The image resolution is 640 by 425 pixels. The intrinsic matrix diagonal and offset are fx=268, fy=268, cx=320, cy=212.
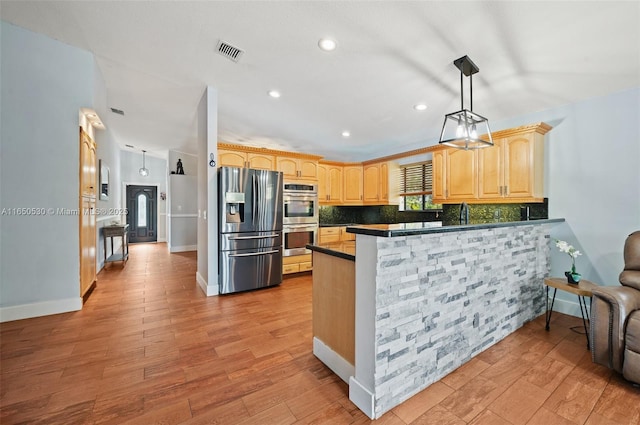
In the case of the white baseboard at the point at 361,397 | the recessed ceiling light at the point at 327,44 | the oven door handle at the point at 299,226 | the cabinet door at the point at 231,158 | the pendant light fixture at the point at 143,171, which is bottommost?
the white baseboard at the point at 361,397

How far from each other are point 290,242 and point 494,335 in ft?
10.5

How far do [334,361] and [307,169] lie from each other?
3.77 m

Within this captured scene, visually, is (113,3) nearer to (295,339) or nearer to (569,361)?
(295,339)

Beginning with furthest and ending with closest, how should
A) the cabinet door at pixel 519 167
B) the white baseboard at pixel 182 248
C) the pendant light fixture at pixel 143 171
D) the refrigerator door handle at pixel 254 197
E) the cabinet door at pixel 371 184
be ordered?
1. the pendant light fixture at pixel 143 171
2. the white baseboard at pixel 182 248
3. the cabinet door at pixel 371 184
4. the refrigerator door handle at pixel 254 197
5. the cabinet door at pixel 519 167

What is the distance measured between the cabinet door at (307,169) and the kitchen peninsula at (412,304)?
3.16 m

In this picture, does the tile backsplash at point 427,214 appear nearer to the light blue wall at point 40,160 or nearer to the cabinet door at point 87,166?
the cabinet door at point 87,166

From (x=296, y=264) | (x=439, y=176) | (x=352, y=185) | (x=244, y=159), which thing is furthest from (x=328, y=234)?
(x=439, y=176)

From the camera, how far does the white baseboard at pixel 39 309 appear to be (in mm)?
2760

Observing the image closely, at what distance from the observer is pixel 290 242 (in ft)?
15.6

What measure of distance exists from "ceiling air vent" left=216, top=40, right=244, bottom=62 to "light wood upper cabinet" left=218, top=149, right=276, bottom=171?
5.97ft

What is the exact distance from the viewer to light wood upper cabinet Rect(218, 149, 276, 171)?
4.33 m

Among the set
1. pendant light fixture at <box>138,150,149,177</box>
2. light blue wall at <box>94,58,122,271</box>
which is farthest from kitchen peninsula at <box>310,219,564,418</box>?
pendant light fixture at <box>138,150,149,177</box>

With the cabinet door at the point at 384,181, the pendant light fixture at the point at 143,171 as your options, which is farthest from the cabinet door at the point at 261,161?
the pendant light fixture at the point at 143,171

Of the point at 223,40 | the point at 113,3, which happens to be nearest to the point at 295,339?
the point at 223,40
